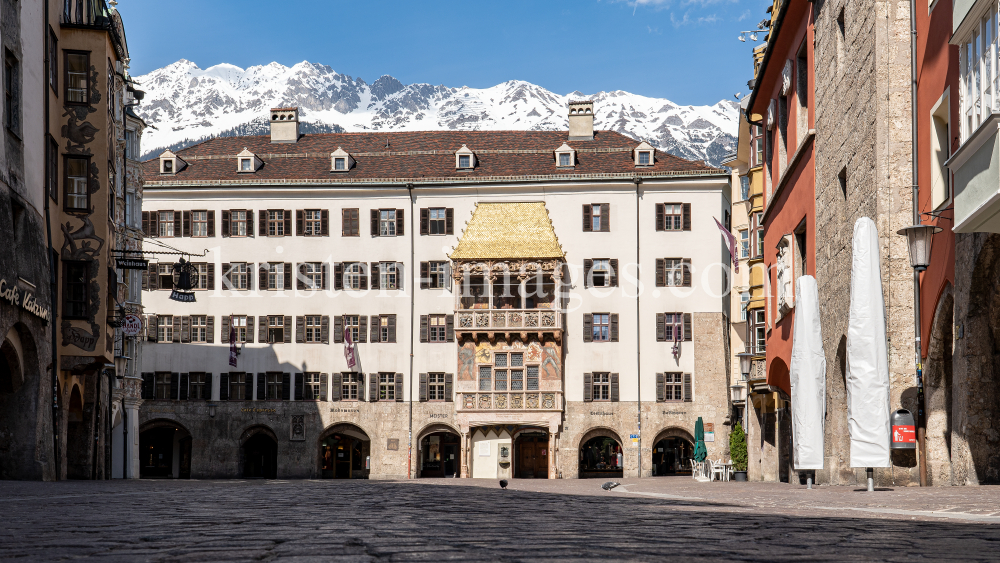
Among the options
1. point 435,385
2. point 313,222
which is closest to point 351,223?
point 313,222

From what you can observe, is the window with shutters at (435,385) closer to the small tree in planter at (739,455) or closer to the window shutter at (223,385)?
the window shutter at (223,385)

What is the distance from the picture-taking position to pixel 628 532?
24.7ft

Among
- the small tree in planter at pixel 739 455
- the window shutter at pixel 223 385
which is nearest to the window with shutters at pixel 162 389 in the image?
the window shutter at pixel 223 385

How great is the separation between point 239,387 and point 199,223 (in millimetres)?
8610

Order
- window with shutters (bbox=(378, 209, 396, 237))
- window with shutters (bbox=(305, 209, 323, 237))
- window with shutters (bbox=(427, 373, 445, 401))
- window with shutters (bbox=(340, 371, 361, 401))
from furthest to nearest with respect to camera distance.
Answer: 1. window with shutters (bbox=(305, 209, 323, 237))
2. window with shutters (bbox=(378, 209, 396, 237))
3. window with shutters (bbox=(340, 371, 361, 401))
4. window with shutters (bbox=(427, 373, 445, 401))

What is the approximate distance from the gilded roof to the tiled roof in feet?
5.29

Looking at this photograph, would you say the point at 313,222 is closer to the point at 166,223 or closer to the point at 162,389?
the point at 166,223

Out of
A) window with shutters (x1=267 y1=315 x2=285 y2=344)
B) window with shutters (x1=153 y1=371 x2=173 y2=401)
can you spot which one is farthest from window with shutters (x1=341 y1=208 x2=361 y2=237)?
window with shutters (x1=153 y1=371 x2=173 y2=401)

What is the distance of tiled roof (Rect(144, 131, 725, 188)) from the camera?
59531 mm

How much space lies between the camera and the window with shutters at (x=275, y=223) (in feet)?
195

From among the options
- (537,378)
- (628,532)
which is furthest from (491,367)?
(628,532)

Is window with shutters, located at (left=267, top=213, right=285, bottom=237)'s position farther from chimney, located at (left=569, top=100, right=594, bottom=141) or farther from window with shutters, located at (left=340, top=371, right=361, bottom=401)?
chimney, located at (left=569, top=100, right=594, bottom=141)

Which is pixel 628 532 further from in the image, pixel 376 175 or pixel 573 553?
pixel 376 175

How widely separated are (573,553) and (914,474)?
544 inches
